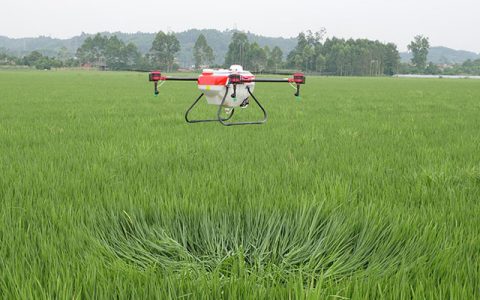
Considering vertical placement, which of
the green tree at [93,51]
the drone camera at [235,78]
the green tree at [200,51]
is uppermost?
the green tree at [93,51]

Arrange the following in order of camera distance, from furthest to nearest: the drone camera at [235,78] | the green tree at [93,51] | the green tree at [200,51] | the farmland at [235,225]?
the green tree at [93,51]
the green tree at [200,51]
the drone camera at [235,78]
the farmland at [235,225]

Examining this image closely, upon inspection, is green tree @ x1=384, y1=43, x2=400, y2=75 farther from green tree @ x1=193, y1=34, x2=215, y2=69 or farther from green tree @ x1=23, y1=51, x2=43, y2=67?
green tree @ x1=193, y1=34, x2=215, y2=69

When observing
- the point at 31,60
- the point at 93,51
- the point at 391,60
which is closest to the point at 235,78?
the point at 31,60

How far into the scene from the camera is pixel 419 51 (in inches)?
5556

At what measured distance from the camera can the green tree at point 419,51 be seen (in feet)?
456

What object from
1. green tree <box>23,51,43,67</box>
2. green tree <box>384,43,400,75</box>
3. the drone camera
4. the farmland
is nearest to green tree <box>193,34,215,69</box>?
the drone camera

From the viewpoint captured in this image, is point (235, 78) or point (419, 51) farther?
point (419, 51)

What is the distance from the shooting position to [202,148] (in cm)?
434

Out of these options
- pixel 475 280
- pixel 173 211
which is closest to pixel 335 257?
pixel 475 280

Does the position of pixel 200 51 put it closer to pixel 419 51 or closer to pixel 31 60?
pixel 31 60

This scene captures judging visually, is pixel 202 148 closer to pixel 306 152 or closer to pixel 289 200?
pixel 306 152

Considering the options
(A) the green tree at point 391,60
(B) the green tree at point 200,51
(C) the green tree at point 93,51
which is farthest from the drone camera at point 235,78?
(A) the green tree at point 391,60

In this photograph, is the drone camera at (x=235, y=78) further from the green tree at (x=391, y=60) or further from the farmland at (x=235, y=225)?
the green tree at (x=391, y=60)

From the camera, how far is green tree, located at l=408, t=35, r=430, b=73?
13912cm
